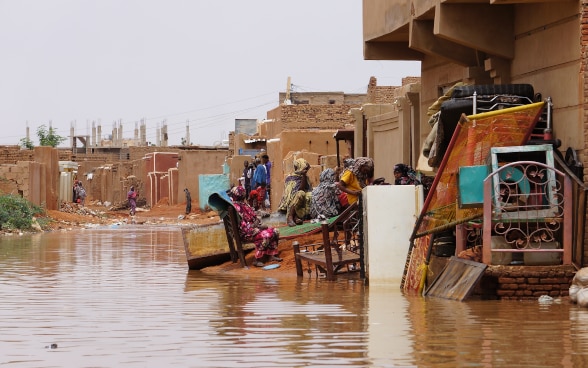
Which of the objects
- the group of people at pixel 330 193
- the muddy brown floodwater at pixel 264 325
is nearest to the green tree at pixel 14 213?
the group of people at pixel 330 193

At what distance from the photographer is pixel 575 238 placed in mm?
11961

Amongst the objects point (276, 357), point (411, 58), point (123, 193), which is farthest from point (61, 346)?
point (123, 193)

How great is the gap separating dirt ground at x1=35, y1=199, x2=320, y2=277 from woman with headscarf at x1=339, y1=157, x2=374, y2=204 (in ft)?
3.81

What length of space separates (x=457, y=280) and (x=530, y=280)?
73 centimetres

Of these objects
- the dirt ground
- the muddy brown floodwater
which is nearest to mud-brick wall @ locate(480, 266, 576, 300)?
the muddy brown floodwater

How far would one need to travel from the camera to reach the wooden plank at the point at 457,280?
11.6m

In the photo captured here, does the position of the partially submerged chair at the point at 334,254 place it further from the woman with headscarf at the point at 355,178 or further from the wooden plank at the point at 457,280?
the wooden plank at the point at 457,280

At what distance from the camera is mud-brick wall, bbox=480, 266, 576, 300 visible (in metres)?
11.7

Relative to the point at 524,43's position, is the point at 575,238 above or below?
below

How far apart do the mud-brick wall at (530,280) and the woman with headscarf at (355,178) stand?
4859 millimetres

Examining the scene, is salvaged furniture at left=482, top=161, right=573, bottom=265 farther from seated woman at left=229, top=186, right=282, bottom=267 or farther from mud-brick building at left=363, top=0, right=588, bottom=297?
seated woman at left=229, top=186, right=282, bottom=267

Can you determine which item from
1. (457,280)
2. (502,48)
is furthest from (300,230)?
(457,280)

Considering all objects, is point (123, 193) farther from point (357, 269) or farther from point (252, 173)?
point (357, 269)

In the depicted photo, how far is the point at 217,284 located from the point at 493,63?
14.1 ft
